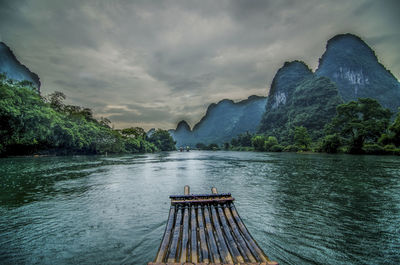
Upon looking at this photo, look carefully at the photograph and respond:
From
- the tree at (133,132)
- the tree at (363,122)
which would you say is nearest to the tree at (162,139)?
the tree at (133,132)

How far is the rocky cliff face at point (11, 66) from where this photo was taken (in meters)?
A: 117

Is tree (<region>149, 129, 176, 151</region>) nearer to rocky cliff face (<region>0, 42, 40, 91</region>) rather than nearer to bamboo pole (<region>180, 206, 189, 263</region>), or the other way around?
rocky cliff face (<region>0, 42, 40, 91</region>)

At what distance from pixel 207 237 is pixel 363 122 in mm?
68791

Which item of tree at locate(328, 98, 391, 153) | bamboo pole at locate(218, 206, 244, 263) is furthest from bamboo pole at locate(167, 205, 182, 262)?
tree at locate(328, 98, 391, 153)

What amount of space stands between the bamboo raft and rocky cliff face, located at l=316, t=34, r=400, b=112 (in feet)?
637

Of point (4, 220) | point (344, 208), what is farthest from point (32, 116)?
point (344, 208)

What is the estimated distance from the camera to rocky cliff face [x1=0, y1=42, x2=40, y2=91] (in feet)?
384

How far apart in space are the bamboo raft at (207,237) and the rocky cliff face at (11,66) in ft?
499

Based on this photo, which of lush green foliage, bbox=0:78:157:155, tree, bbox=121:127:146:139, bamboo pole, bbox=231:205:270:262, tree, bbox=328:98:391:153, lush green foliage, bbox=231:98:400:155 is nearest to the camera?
bamboo pole, bbox=231:205:270:262

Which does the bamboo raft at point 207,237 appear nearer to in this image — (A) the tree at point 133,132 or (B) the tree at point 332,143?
(B) the tree at point 332,143

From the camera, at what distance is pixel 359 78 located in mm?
169375

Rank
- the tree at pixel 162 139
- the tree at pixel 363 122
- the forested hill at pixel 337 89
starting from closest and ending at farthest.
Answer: the tree at pixel 363 122 → the forested hill at pixel 337 89 → the tree at pixel 162 139

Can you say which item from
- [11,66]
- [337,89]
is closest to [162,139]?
[11,66]

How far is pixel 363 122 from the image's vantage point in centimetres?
5409
